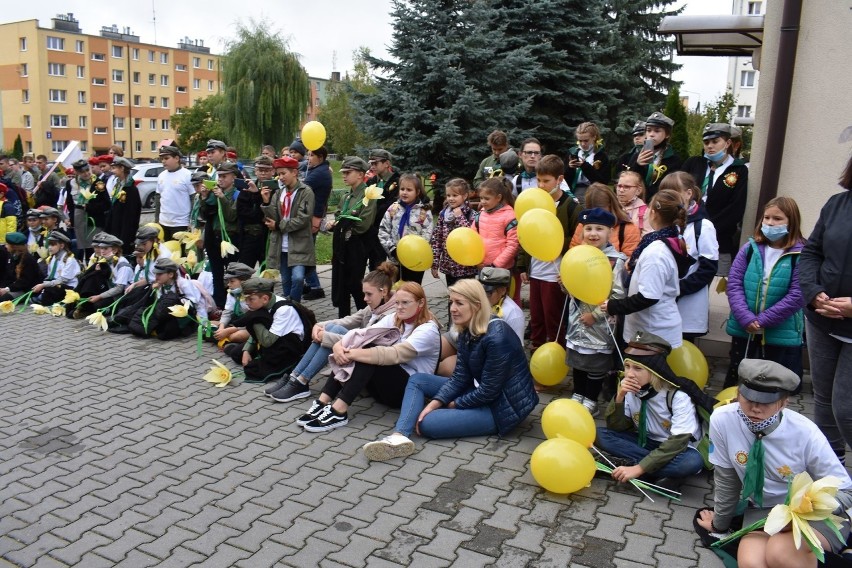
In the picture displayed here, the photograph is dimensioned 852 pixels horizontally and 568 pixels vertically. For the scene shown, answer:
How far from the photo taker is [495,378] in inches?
185

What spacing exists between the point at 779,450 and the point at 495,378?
1.92m

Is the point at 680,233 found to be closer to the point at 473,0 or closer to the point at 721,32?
the point at 721,32

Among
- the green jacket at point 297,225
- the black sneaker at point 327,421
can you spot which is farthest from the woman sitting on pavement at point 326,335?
the green jacket at point 297,225

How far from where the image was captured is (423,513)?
3.95 meters

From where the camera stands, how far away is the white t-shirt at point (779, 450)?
312 centimetres

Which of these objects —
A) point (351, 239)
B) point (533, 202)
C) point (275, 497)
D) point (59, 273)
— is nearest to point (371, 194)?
point (351, 239)

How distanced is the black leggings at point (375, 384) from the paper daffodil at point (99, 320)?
3848 mm

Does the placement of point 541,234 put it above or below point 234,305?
above

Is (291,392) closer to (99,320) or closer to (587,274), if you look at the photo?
(587,274)

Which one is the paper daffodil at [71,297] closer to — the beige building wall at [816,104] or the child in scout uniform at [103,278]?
the child in scout uniform at [103,278]

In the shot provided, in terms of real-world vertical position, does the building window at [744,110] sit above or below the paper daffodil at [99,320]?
above

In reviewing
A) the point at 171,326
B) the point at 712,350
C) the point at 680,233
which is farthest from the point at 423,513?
the point at 171,326

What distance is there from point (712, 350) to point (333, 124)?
122 ft

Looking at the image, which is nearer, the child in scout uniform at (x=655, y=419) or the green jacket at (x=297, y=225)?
the child in scout uniform at (x=655, y=419)
